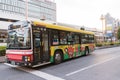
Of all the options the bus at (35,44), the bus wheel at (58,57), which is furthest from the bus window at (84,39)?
the bus wheel at (58,57)

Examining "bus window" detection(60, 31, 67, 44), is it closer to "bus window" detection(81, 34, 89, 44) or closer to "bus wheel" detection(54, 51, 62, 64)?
"bus wheel" detection(54, 51, 62, 64)

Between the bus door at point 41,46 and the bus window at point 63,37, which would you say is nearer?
the bus door at point 41,46

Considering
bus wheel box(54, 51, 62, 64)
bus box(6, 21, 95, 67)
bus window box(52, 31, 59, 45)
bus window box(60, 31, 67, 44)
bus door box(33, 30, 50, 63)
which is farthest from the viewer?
bus window box(60, 31, 67, 44)

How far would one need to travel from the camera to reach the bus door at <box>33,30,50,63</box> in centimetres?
833

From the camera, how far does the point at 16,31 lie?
8.59 m

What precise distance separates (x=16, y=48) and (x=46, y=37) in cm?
193

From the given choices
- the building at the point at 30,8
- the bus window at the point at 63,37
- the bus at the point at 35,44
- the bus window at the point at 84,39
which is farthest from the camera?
the building at the point at 30,8

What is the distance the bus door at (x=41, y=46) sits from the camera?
8.33m

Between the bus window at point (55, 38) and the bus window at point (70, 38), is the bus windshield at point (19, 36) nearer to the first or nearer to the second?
the bus window at point (55, 38)

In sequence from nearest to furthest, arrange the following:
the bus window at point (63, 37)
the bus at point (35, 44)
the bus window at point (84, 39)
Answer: the bus at point (35, 44) → the bus window at point (63, 37) → the bus window at point (84, 39)

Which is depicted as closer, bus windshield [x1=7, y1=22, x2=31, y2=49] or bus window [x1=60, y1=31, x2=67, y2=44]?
bus windshield [x1=7, y1=22, x2=31, y2=49]

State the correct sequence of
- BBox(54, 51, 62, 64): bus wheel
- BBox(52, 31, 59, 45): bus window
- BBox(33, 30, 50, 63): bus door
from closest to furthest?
BBox(33, 30, 50, 63): bus door → BBox(52, 31, 59, 45): bus window → BBox(54, 51, 62, 64): bus wheel

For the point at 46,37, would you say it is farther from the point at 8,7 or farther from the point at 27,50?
the point at 8,7

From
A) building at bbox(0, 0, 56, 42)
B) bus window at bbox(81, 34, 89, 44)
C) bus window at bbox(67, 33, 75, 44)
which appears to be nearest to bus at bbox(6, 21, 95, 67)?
bus window at bbox(67, 33, 75, 44)
